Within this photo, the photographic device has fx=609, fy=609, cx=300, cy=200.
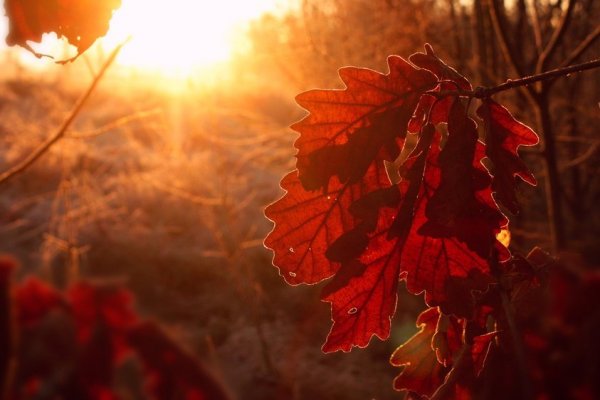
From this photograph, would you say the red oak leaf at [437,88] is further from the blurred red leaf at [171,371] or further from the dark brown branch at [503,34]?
the dark brown branch at [503,34]

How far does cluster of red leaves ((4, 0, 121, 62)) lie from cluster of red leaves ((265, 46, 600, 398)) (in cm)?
26

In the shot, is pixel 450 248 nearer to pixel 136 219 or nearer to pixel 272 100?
pixel 136 219

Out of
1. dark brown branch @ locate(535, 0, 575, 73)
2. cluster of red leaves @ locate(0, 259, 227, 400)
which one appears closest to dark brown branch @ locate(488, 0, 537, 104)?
dark brown branch @ locate(535, 0, 575, 73)

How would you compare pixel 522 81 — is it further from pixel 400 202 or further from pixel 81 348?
pixel 81 348

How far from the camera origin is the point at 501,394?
455 millimetres

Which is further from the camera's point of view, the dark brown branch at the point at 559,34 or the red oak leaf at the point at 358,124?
the dark brown branch at the point at 559,34

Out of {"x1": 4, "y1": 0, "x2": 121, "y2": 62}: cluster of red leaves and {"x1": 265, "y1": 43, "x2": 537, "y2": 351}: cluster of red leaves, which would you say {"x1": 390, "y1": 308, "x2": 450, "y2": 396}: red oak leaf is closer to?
{"x1": 265, "y1": 43, "x2": 537, "y2": 351}: cluster of red leaves

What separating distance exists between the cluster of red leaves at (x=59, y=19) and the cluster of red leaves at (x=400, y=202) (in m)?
0.26

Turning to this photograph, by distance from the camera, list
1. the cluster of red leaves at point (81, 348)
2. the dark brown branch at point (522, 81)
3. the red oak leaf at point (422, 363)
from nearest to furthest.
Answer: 1. the cluster of red leaves at point (81, 348)
2. the dark brown branch at point (522, 81)
3. the red oak leaf at point (422, 363)

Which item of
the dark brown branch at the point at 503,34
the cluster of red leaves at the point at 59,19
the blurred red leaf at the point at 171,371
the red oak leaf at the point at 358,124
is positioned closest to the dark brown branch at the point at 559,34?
the dark brown branch at the point at 503,34

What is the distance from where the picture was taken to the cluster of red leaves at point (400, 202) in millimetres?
690

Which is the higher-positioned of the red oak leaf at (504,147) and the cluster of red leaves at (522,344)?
the red oak leaf at (504,147)

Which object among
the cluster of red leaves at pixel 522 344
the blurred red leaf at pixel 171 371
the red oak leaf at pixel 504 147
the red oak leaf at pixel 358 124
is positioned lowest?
the cluster of red leaves at pixel 522 344

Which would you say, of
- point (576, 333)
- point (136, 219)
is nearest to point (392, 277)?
point (576, 333)
